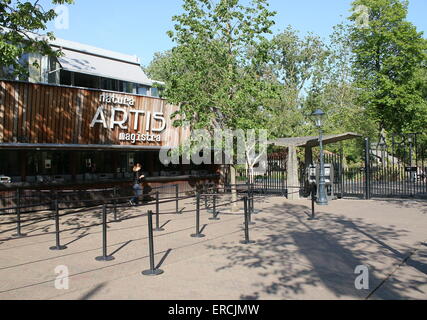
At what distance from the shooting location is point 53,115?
14.6 m

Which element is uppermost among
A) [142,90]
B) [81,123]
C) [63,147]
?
[142,90]

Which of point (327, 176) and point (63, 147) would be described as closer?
point (63, 147)

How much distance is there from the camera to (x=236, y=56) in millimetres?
13453

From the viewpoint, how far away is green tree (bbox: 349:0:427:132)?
86.8 feet

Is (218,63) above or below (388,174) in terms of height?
above

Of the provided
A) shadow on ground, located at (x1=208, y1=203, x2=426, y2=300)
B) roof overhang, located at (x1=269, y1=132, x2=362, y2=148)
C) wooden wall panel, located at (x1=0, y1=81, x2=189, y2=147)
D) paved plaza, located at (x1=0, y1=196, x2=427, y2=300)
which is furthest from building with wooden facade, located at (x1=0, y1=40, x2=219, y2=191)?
shadow on ground, located at (x1=208, y1=203, x2=426, y2=300)

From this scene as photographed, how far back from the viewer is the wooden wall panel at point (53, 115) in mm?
13531

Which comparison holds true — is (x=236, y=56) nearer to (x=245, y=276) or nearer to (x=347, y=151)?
(x=245, y=276)

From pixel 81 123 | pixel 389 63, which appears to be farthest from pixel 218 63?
pixel 389 63

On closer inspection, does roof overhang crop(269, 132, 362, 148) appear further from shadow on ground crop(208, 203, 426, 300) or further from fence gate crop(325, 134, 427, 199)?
shadow on ground crop(208, 203, 426, 300)

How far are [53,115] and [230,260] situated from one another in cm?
1041

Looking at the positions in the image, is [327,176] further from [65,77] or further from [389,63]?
[389,63]

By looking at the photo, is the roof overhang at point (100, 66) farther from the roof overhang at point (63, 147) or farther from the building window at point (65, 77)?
the roof overhang at point (63, 147)

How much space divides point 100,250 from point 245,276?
354 cm
